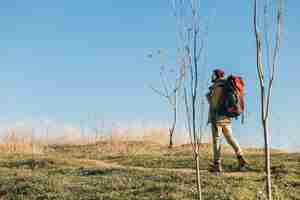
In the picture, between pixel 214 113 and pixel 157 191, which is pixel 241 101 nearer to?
pixel 214 113

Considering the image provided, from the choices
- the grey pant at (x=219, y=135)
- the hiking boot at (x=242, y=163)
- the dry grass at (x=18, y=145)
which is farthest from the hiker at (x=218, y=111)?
the dry grass at (x=18, y=145)

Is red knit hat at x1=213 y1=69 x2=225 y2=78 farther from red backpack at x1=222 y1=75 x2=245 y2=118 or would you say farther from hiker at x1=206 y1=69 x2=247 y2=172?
red backpack at x1=222 y1=75 x2=245 y2=118

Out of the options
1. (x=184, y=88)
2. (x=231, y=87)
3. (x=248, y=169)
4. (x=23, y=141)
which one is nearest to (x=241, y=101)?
(x=231, y=87)

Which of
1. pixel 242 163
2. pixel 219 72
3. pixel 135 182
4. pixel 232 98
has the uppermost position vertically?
pixel 219 72

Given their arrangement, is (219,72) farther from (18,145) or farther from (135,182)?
(18,145)

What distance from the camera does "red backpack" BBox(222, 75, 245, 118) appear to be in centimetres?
1488

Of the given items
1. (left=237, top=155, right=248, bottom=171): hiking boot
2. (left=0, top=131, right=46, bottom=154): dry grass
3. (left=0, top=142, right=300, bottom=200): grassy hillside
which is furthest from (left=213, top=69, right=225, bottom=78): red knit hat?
(left=0, top=131, right=46, bottom=154): dry grass

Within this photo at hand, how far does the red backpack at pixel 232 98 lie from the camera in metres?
14.9

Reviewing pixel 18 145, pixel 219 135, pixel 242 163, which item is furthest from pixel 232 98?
pixel 18 145

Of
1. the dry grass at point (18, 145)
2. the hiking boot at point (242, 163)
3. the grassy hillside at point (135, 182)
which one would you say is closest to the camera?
the grassy hillside at point (135, 182)

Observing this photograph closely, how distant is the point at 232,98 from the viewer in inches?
587

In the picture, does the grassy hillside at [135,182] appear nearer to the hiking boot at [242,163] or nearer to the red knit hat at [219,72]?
the hiking boot at [242,163]

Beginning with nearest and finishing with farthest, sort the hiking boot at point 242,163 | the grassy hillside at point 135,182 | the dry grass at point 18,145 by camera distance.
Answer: the grassy hillside at point 135,182
the hiking boot at point 242,163
the dry grass at point 18,145

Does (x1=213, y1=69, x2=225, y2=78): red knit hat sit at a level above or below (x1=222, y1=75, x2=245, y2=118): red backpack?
above
